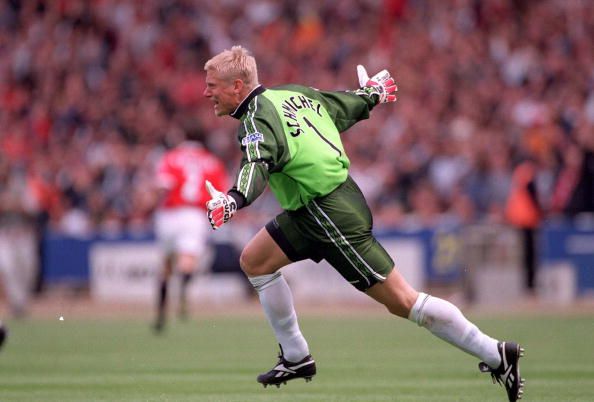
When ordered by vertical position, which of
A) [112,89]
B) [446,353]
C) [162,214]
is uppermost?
[112,89]

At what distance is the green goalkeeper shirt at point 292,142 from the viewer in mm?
7328

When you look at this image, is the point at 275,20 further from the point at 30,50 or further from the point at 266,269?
the point at 266,269

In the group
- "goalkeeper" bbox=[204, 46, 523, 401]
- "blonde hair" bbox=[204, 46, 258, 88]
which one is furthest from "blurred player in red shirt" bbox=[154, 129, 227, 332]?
"blonde hair" bbox=[204, 46, 258, 88]

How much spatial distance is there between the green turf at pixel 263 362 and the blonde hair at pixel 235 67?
216cm

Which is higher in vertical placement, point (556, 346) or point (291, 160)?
point (291, 160)

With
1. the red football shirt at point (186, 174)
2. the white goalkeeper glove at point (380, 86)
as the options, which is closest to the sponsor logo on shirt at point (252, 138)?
the white goalkeeper glove at point (380, 86)

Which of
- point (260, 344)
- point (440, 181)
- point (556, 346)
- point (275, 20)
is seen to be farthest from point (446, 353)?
point (275, 20)

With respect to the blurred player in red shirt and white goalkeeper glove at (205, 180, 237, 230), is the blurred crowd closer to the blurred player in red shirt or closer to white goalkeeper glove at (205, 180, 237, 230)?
the blurred player in red shirt

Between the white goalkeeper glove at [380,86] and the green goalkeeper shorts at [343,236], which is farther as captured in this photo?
the white goalkeeper glove at [380,86]

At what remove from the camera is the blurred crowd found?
19734 millimetres

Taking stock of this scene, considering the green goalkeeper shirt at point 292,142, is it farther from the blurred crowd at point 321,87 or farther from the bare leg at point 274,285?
the blurred crowd at point 321,87

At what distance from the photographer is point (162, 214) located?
1650cm

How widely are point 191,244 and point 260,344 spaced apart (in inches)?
126

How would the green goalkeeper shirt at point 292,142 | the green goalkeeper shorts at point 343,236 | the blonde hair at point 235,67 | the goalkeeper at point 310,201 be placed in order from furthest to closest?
the blonde hair at point 235,67 < the green goalkeeper shorts at point 343,236 < the goalkeeper at point 310,201 < the green goalkeeper shirt at point 292,142
